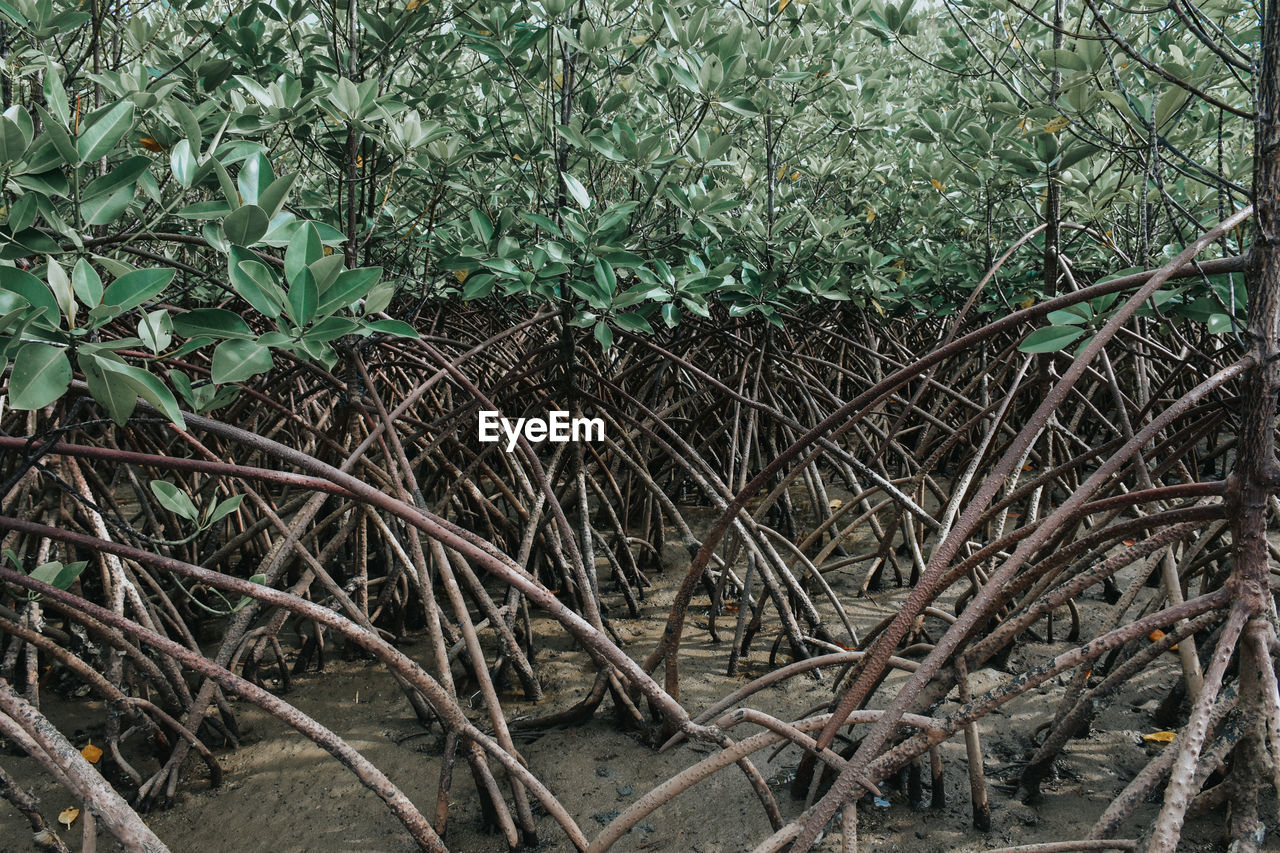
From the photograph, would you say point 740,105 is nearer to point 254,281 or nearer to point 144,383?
point 254,281

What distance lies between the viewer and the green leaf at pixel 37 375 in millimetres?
845

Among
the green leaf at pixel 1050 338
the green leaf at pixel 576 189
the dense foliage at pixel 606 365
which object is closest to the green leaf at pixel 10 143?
the dense foliage at pixel 606 365

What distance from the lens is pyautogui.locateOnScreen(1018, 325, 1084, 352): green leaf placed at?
4.38 feet

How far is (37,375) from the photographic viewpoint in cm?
86

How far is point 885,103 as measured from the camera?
170 inches

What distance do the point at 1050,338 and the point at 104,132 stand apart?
147 cm

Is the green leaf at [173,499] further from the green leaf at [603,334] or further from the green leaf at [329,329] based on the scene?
the green leaf at [603,334]

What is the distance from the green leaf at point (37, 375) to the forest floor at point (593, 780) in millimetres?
1305

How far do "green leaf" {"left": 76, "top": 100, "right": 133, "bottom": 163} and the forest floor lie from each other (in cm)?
146

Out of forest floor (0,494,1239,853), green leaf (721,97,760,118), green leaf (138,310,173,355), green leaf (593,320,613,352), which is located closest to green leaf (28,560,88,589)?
green leaf (138,310,173,355)

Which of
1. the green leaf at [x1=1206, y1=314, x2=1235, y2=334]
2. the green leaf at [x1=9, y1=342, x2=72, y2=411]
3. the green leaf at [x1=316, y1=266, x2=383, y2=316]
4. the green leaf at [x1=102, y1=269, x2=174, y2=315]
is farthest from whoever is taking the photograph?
the green leaf at [x1=1206, y1=314, x2=1235, y2=334]

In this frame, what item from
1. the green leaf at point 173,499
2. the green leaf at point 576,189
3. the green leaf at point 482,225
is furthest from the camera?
the green leaf at point 482,225

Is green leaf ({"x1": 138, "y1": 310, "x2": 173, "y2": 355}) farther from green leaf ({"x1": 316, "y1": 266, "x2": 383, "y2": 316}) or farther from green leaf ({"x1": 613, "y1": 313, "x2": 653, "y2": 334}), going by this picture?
green leaf ({"x1": 613, "y1": 313, "x2": 653, "y2": 334})

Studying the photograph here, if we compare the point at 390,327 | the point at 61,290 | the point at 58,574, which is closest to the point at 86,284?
the point at 61,290
